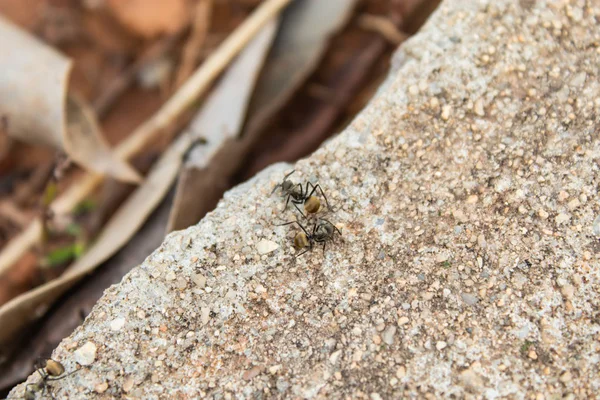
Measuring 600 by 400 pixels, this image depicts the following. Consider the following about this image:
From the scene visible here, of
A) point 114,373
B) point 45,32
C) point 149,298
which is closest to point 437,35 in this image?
point 149,298

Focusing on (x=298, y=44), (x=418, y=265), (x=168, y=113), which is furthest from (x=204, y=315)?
(x=298, y=44)

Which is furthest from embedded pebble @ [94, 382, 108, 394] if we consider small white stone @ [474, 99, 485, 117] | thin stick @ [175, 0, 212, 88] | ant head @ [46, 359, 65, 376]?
thin stick @ [175, 0, 212, 88]

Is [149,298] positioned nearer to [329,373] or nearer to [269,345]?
[269,345]

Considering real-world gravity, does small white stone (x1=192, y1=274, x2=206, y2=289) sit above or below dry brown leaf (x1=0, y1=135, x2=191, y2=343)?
above

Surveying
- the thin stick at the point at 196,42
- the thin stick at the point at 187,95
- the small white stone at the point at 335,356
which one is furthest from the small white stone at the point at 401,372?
the thin stick at the point at 196,42

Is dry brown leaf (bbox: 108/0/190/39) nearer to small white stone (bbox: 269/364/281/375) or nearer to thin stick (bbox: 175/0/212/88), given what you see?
thin stick (bbox: 175/0/212/88)

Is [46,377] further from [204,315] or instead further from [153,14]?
[153,14]
